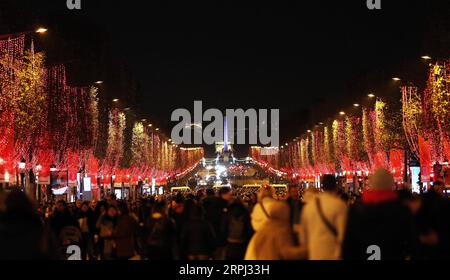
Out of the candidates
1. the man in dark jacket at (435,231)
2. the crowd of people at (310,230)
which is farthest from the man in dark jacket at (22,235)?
the man in dark jacket at (435,231)

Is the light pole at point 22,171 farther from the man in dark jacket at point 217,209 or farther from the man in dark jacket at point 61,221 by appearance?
the man in dark jacket at point 217,209

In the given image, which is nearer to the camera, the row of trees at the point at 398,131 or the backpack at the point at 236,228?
the backpack at the point at 236,228

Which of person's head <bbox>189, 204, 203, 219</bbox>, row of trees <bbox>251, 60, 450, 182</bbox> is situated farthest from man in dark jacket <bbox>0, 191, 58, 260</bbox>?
row of trees <bbox>251, 60, 450, 182</bbox>

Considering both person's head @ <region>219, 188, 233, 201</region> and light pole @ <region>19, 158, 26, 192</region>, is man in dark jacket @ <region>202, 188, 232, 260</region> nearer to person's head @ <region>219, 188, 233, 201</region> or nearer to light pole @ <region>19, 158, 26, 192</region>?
person's head @ <region>219, 188, 233, 201</region>

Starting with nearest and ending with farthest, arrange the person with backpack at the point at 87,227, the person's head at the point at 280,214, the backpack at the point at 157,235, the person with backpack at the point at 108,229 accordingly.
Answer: the person's head at the point at 280,214 → the backpack at the point at 157,235 → the person with backpack at the point at 108,229 → the person with backpack at the point at 87,227

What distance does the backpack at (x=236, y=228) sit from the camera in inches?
747

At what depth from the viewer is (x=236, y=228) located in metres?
19.1

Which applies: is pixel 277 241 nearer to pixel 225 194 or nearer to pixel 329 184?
pixel 329 184

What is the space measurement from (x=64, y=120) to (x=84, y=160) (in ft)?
45.6

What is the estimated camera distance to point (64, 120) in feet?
201

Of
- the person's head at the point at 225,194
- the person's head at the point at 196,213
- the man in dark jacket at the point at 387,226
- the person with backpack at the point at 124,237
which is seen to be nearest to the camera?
the man in dark jacket at the point at 387,226

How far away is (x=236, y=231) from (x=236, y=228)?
0.06 m
